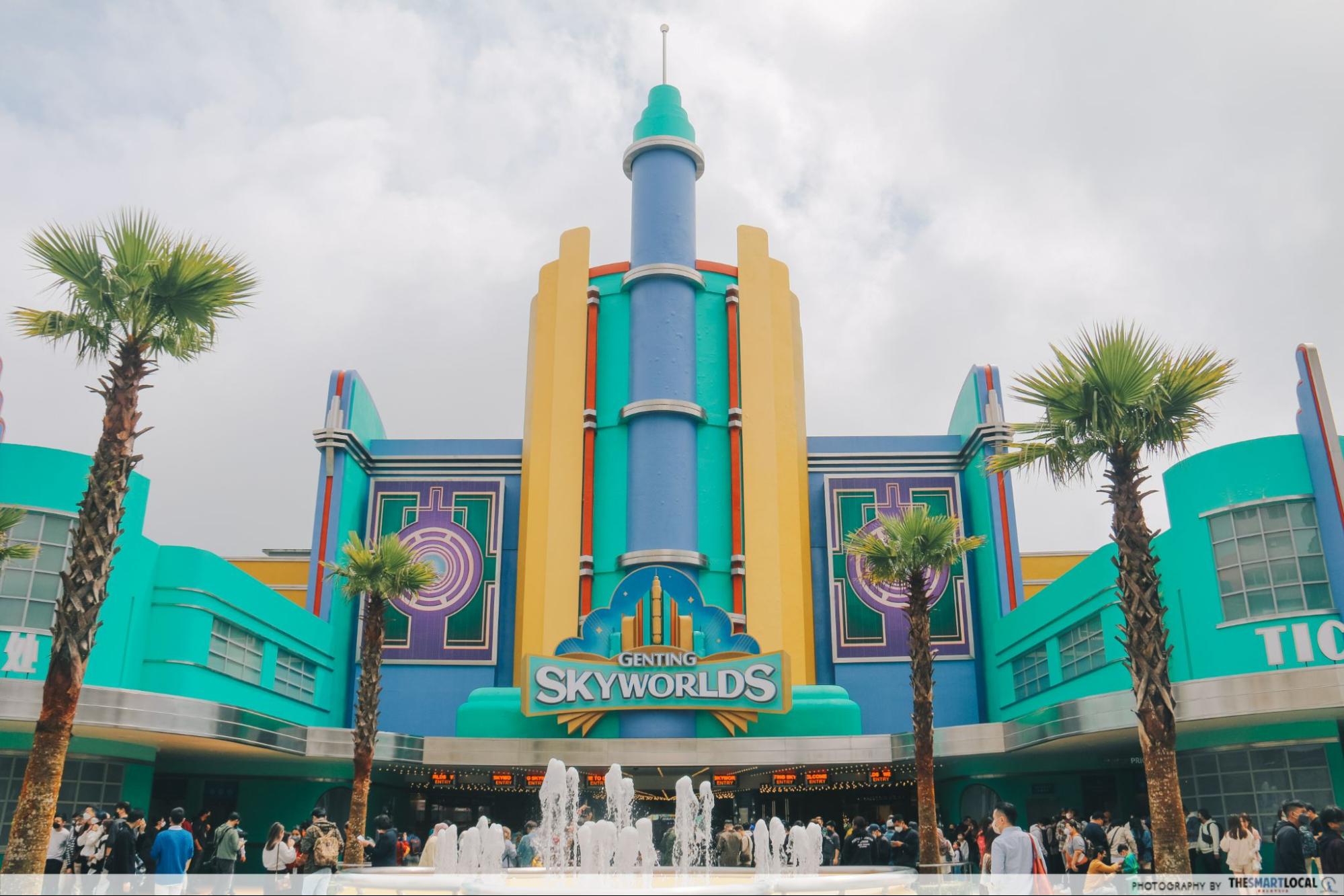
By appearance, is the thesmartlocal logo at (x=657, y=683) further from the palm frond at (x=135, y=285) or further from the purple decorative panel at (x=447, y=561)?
the palm frond at (x=135, y=285)

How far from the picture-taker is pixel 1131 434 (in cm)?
1759

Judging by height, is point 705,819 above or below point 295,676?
below

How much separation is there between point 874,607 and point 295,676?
842 inches

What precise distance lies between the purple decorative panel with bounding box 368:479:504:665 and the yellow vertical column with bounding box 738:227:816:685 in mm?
10363

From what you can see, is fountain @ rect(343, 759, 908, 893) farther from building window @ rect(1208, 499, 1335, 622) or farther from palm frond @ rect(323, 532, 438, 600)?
building window @ rect(1208, 499, 1335, 622)

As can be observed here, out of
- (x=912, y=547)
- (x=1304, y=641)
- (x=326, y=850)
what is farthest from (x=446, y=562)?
(x=1304, y=641)

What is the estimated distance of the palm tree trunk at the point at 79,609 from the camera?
13984 millimetres

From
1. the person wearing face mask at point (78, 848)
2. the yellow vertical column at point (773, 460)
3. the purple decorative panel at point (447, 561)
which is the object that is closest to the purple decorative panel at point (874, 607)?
the yellow vertical column at point (773, 460)

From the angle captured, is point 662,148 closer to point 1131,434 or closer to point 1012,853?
point 1131,434

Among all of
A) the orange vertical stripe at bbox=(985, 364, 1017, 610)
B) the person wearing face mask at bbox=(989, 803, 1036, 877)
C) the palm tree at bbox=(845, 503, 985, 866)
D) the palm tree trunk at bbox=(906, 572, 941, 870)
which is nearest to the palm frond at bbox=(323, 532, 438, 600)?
the palm tree at bbox=(845, 503, 985, 866)

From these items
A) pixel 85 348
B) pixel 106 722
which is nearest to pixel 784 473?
pixel 106 722

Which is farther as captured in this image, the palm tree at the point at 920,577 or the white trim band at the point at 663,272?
the white trim band at the point at 663,272

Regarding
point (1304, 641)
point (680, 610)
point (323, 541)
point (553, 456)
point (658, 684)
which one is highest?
point (553, 456)

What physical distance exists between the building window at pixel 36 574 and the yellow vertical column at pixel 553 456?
17980mm
